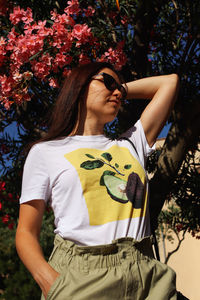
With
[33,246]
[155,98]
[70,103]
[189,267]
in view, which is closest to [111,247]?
[33,246]

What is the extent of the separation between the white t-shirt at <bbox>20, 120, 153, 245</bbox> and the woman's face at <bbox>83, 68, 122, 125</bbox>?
0.20 m

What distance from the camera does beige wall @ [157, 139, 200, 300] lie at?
38.5 feet

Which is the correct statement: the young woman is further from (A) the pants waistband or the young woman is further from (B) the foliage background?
(B) the foliage background

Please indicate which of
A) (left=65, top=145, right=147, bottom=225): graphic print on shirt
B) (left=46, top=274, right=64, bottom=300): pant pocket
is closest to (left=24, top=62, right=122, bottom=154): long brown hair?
(left=65, top=145, right=147, bottom=225): graphic print on shirt

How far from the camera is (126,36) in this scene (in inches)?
140

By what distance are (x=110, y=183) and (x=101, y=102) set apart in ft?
1.61

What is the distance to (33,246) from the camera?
4.67ft

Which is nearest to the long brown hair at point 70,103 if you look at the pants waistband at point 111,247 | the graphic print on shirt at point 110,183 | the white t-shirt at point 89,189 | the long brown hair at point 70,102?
the long brown hair at point 70,102

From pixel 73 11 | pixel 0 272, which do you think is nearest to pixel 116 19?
pixel 73 11

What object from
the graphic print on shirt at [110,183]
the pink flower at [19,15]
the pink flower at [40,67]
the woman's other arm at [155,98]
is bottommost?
the graphic print on shirt at [110,183]

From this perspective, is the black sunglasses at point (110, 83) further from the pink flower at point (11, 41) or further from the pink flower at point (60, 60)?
the pink flower at point (11, 41)

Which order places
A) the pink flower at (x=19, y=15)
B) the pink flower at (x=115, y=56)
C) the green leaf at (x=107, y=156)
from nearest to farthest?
the green leaf at (x=107, y=156), the pink flower at (x=19, y=15), the pink flower at (x=115, y=56)

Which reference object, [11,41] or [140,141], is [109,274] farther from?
[11,41]

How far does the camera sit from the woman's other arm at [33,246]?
1.32 metres
